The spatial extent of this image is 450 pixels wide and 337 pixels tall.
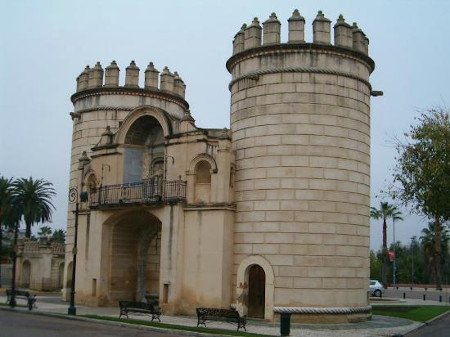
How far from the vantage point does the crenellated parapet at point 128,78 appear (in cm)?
3594

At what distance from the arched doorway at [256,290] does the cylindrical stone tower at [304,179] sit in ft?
0.15

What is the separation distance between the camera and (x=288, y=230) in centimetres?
2470

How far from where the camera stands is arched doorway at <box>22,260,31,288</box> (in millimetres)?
54825

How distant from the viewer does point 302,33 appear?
25938 mm

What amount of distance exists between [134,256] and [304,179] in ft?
40.2

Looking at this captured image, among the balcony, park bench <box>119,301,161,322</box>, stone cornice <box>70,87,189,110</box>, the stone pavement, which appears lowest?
the stone pavement

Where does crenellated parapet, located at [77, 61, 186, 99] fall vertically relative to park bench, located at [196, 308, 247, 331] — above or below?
above

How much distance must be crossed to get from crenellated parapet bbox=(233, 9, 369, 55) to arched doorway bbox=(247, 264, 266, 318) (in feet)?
33.4

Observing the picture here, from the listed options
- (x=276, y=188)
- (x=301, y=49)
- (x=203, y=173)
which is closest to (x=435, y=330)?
(x=276, y=188)

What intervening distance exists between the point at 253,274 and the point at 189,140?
6978 mm

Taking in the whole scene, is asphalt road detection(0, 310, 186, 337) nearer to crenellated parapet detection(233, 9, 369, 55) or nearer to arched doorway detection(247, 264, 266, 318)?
arched doorway detection(247, 264, 266, 318)

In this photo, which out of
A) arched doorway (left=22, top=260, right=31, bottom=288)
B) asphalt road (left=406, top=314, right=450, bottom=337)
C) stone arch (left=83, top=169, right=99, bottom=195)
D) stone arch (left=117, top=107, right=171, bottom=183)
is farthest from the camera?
arched doorway (left=22, top=260, right=31, bottom=288)

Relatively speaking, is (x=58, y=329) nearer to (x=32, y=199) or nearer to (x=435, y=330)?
(x=435, y=330)

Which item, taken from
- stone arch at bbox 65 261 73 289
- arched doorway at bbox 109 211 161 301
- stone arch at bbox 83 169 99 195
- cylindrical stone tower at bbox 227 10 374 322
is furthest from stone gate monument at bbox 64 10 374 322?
stone arch at bbox 65 261 73 289
